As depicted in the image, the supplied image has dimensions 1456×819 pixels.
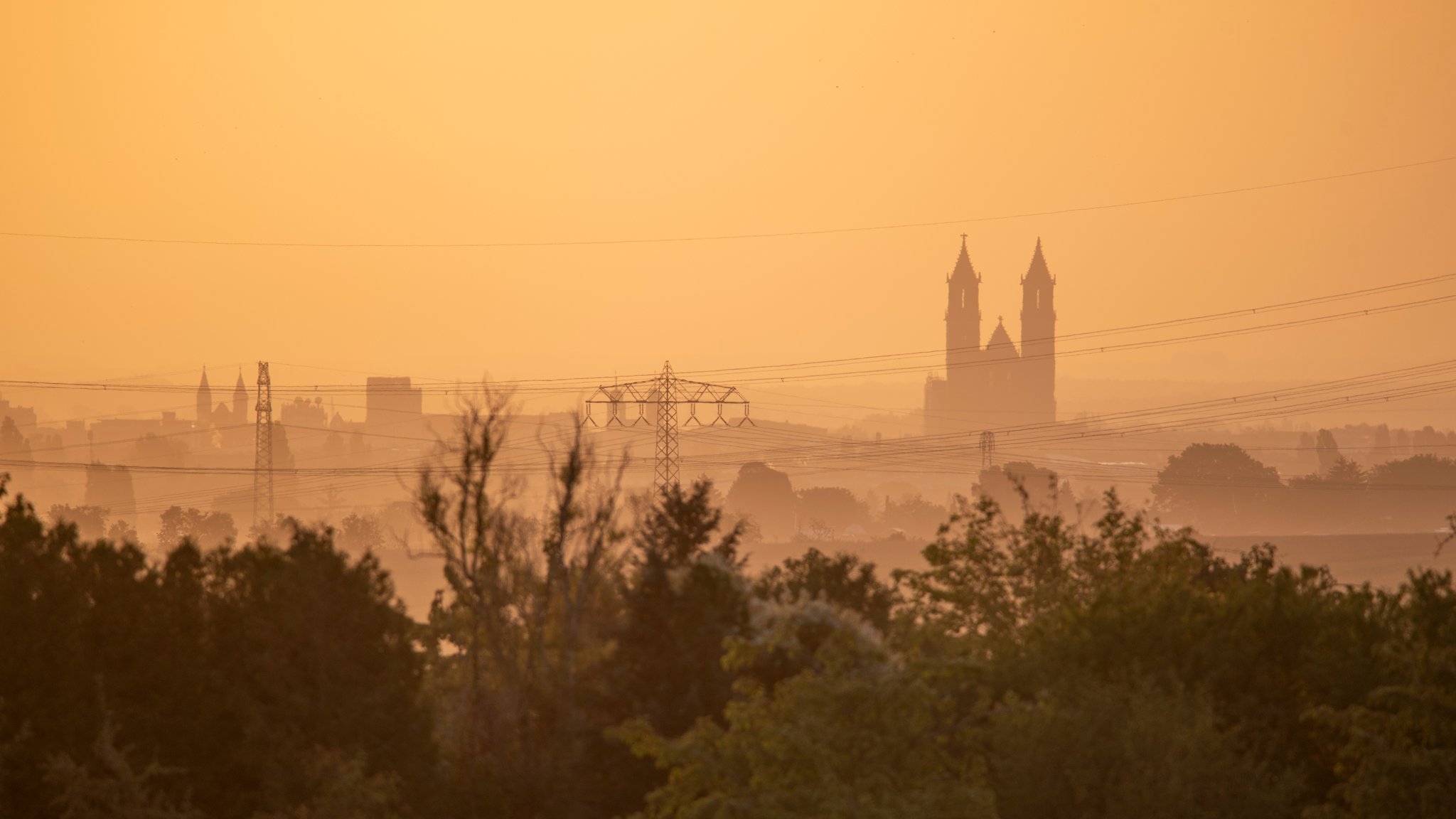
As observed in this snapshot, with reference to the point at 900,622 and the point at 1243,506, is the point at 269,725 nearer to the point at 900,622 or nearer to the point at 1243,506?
the point at 900,622

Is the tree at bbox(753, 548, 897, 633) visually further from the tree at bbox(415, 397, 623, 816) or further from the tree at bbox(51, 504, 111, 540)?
the tree at bbox(51, 504, 111, 540)

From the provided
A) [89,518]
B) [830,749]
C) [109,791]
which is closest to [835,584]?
[830,749]

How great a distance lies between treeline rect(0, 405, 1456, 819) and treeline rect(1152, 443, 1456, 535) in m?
155

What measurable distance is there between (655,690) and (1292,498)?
6687 inches

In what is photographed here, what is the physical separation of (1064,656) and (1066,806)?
12.9 ft

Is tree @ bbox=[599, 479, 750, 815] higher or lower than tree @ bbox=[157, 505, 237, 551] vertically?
higher

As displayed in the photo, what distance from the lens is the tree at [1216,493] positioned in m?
178

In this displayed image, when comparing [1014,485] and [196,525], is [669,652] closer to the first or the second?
[1014,485]

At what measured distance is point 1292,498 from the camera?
17962cm

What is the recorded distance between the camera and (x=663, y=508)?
95.9 ft

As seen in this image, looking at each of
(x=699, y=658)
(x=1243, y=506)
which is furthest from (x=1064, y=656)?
(x=1243, y=506)

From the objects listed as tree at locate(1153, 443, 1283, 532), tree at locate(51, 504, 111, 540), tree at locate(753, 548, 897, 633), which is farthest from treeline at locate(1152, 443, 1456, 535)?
tree at locate(753, 548, 897, 633)

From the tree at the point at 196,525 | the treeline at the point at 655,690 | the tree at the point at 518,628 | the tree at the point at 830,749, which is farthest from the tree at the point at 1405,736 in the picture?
the tree at the point at 196,525

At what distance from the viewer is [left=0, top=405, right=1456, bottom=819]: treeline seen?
850 inches
